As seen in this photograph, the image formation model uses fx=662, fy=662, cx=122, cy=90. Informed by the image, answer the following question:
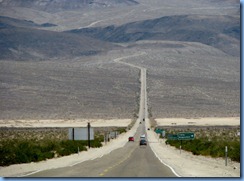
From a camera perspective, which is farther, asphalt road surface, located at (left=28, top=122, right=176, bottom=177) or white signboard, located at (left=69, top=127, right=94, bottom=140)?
white signboard, located at (left=69, top=127, right=94, bottom=140)

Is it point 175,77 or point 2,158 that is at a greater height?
point 175,77

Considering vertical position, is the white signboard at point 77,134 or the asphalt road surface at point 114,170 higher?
the white signboard at point 77,134

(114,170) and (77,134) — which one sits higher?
(77,134)

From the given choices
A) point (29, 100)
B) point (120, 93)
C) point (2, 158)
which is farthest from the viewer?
point (120, 93)

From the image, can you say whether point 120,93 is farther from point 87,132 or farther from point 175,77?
point 87,132

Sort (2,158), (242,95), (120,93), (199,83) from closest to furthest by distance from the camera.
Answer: (242,95)
(2,158)
(120,93)
(199,83)

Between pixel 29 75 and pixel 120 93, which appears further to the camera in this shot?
pixel 29 75

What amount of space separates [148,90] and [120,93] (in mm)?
11375

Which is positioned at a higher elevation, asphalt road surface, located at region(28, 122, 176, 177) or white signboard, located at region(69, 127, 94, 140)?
white signboard, located at region(69, 127, 94, 140)

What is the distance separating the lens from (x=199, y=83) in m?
187

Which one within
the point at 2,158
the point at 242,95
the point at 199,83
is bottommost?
the point at 2,158

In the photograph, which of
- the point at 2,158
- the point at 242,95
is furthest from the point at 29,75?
the point at 242,95

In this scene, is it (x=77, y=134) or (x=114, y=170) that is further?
(x=77, y=134)

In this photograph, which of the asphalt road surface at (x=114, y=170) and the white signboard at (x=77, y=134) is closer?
the asphalt road surface at (x=114, y=170)
